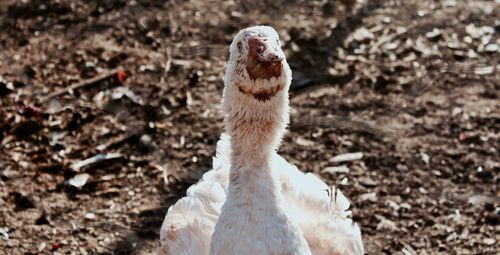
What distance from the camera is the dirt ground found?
511 centimetres

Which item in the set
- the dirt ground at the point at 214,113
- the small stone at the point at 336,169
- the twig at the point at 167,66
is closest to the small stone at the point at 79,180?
the dirt ground at the point at 214,113

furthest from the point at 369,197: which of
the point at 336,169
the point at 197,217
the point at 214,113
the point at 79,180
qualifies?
the point at 79,180

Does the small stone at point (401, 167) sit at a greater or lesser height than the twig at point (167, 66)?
lesser

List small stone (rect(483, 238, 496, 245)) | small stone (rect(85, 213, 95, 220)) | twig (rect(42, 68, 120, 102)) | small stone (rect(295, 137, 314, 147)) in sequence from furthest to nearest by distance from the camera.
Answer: twig (rect(42, 68, 120, 102)) < small stone (rect(295, 137, 314, 147)) < small stone (rect(85, 213, 95, 220)) < small stone (rect(483, 238, 496, 245))

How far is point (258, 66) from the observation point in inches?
133

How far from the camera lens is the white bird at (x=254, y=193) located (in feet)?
11.3

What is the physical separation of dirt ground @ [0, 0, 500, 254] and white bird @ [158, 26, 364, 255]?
925 millimetres

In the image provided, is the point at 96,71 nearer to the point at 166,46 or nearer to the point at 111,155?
the point at 166,46

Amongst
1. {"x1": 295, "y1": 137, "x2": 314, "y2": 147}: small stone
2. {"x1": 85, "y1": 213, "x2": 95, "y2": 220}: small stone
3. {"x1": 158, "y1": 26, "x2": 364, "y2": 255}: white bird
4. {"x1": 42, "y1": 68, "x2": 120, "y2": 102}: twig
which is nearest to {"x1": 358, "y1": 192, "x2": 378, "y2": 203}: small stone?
{"x1": 295, "y1": 137, "x2": 314, "y2": 147}: small stone

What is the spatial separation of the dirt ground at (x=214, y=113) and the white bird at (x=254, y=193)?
93cm

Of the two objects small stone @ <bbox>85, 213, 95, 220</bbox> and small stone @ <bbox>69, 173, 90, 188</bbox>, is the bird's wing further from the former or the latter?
small stone @ <bbox>69, 173, 90, 188</bbox>

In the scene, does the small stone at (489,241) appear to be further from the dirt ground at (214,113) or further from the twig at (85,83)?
the twig at (85,83)

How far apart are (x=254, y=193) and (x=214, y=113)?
8.35 ft

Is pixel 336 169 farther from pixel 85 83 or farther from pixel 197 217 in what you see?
pixel 85 83
